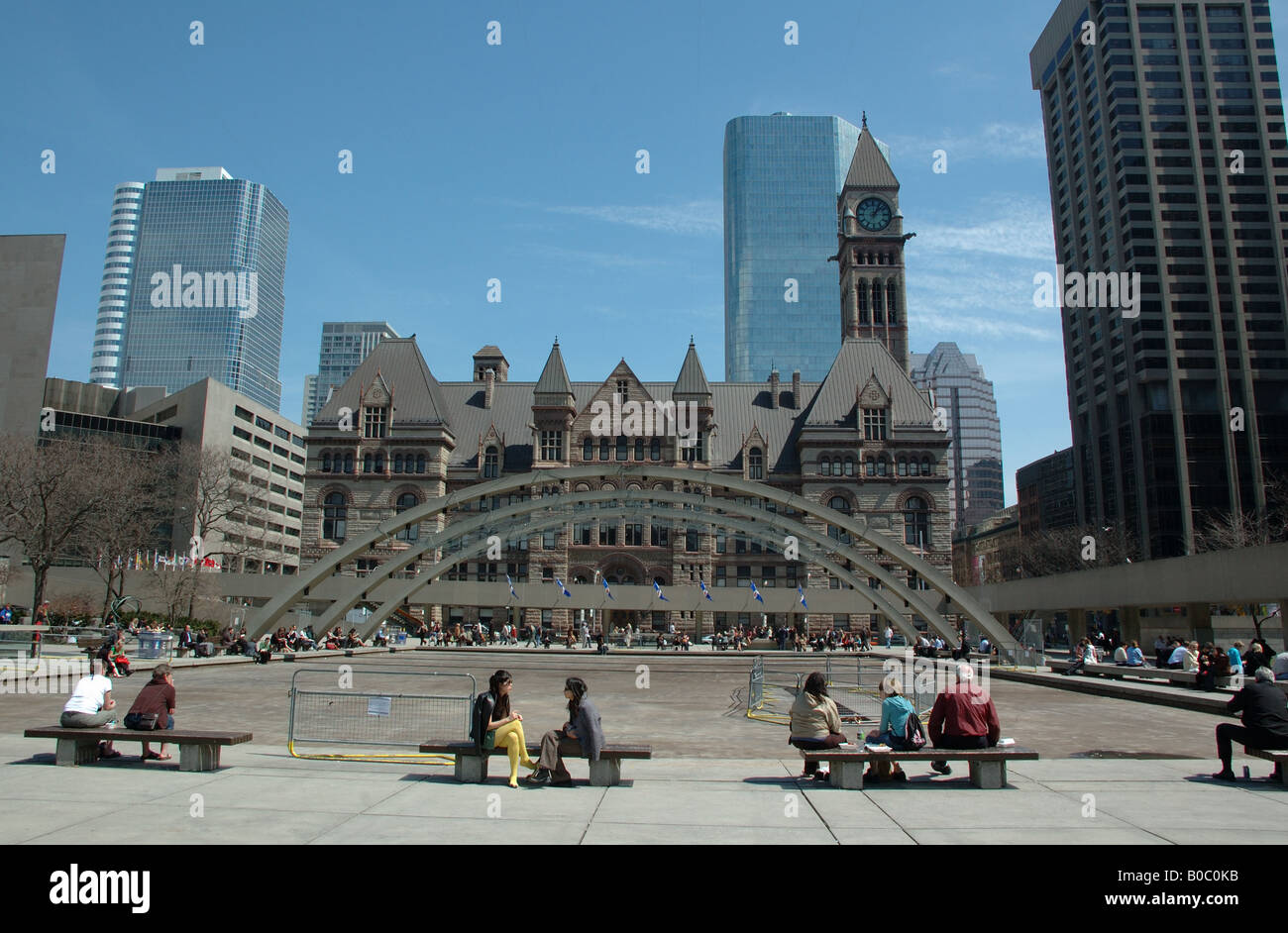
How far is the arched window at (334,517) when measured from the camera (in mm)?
63562

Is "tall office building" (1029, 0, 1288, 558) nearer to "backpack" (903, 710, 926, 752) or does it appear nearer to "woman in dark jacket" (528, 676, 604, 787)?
"backpack" (903, 710, 926, 752)

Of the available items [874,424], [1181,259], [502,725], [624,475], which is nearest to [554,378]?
[874,424]

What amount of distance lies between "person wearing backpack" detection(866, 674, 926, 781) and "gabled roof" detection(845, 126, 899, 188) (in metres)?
80.4

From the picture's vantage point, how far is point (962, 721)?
9.48 meters

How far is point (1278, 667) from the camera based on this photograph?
723 inches

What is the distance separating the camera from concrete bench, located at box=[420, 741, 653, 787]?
9.09 m

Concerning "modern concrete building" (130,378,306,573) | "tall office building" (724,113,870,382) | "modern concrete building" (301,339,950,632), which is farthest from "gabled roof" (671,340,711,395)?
"tall office building" (724,113,870,382)

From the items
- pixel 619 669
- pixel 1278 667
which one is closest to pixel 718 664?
pixel 619 669

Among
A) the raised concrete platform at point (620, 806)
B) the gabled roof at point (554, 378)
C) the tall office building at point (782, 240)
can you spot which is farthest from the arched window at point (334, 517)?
the tall office building at point (782, 240)

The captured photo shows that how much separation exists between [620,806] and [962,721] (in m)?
3.96

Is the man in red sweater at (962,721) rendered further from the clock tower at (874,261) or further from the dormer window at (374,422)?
the clock tower at (874,261)

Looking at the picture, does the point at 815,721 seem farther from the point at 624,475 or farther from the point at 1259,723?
the point at 624,475
